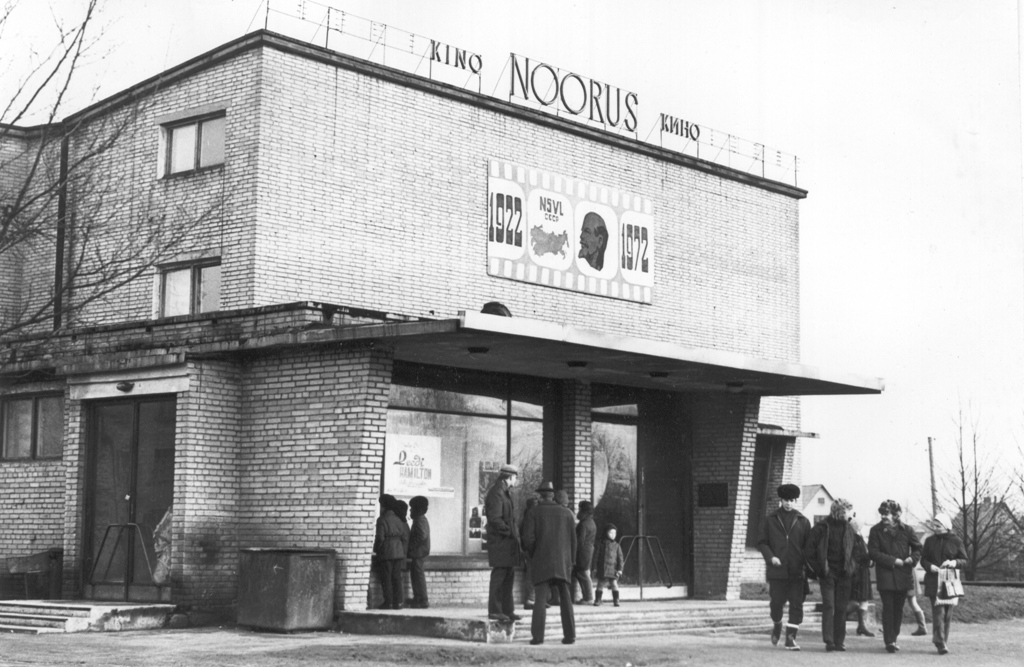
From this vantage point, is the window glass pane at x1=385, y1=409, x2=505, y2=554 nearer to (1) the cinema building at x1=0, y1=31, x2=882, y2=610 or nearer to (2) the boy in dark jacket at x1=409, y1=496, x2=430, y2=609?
(1) the cinema building at x1=0, y1=31, x2=882, y2=610

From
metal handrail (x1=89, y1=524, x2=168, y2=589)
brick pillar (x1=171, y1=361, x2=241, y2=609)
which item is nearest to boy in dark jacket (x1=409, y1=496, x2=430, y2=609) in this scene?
brick pillar (x1=171, y1=361, x2=241, y2=609)

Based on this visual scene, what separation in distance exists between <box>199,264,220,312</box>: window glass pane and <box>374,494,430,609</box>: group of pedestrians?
479 cm

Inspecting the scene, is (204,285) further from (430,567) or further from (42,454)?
(430,567)

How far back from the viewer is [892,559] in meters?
15.8

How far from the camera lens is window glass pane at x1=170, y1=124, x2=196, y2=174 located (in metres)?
21.8

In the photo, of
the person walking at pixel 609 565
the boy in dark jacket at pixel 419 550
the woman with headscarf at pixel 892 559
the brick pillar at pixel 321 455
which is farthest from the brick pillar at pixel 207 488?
the woman with headscarf at pixel 892 559

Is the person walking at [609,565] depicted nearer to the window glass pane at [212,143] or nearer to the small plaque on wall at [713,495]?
the small plaque on wall at [713,495]

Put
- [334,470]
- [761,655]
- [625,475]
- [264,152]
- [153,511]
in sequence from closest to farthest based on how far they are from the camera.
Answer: [761,655] < [334,470] < [153,511] < [264,152] < [625,475]

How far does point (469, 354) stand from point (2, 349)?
7.11 metres

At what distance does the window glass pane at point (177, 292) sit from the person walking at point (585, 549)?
23.6 feet

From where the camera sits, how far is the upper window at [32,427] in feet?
68.1

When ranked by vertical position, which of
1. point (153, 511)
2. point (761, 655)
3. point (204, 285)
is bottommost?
point (761, 655)

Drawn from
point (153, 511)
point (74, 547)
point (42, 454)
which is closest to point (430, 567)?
point (153, 511)

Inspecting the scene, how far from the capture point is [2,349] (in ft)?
64.7
